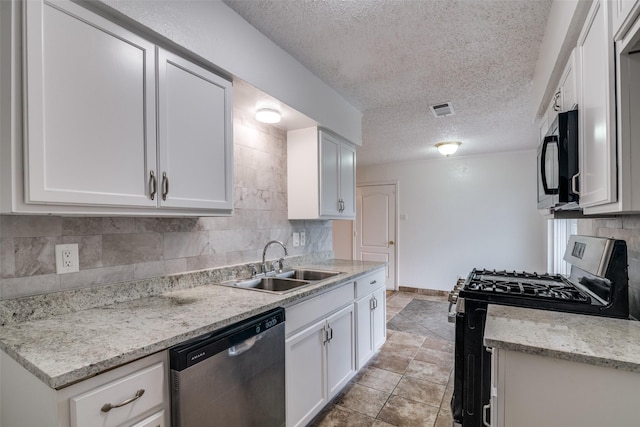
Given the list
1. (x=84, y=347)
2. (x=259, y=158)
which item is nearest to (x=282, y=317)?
(x=84, y=347)

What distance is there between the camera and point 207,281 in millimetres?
1965

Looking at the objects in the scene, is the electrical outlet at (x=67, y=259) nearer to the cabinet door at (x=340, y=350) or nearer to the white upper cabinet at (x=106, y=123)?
the white upper cabinet at (x=106, y=123)

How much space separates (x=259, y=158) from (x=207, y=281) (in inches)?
40.5

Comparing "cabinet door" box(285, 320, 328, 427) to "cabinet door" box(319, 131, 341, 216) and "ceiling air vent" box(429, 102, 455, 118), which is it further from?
"ceiling air vent" box(429, 102, 455, 118)

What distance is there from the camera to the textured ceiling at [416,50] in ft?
5.45

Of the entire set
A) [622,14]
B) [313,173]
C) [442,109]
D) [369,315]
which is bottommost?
[369,315]

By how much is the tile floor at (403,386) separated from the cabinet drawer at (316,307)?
69cm

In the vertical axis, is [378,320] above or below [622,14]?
below

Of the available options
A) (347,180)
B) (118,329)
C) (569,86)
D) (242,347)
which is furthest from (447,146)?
(118,329)

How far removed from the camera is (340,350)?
2.26 meters

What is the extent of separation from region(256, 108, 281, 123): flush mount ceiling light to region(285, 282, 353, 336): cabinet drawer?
4.17 ft

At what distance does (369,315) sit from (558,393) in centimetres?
177

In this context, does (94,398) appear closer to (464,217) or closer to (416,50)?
(416,50)

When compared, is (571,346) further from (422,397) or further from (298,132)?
(298,132)
